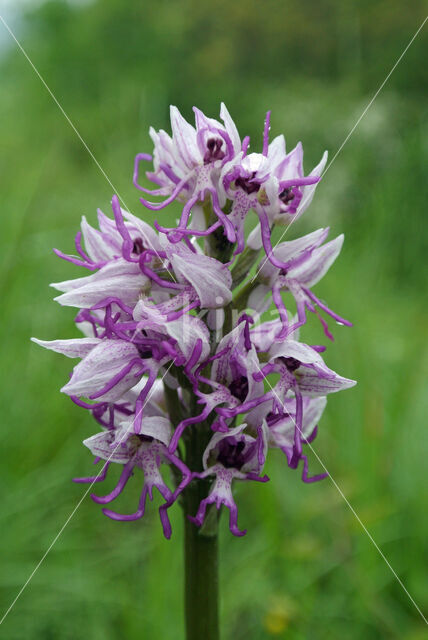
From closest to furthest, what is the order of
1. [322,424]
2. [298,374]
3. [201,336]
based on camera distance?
[201,336]
[298,374]
[322,424]

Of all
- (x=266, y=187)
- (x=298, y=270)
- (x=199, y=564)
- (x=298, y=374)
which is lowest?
(x=199, y=564)

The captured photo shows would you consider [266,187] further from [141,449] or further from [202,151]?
[141,449]

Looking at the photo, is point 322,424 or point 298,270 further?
point 322,424

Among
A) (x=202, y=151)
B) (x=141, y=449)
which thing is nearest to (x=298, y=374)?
(x=141, y=449)

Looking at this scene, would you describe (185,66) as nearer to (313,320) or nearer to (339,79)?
(339,79)

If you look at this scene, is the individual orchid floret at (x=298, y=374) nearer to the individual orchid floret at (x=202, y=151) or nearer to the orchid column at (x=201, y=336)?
the orchid column at (x=201, y=336)

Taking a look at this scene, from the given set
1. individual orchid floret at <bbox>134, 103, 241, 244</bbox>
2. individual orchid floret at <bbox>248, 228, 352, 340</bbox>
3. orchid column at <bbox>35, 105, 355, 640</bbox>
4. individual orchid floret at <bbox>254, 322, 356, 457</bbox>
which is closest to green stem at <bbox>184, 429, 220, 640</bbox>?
orchid column at <bbox>35, 105, 355, 640</bbox>

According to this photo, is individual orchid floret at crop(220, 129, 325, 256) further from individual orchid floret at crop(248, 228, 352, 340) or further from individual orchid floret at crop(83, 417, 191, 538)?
individual orchid floret at crop(83, 417, 191, 538)

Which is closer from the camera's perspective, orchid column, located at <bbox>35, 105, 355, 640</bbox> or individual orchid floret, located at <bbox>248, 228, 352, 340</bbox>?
orchid column, located at <bbox>35, 105, 355, 640</bbox>
